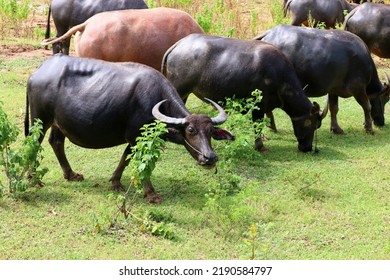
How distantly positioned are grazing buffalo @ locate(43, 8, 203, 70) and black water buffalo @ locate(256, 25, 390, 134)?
50.6 inches

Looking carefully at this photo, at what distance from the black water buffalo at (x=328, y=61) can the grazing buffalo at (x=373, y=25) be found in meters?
2.33

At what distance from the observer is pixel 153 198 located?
6434mm

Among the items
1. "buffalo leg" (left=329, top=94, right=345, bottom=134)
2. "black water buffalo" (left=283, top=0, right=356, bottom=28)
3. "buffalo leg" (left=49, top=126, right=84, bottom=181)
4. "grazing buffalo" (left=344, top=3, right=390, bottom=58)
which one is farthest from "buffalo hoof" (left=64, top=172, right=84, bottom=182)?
"black water buffalo" (left=283, top=0, right=356, bottom=28)

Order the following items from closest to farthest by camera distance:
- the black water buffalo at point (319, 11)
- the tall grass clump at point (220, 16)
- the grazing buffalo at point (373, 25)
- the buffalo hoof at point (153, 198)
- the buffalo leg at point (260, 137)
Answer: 1. the buffalo hoof at point (153, 198)
2. the buffalo leg at point (260, 137)
3. the grazing buffalo at point (373, 25)
4. the tall grass clump at point (220, 16)
5. the black water buffalo at point (319, 11)

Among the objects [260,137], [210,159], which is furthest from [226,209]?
[260,137]

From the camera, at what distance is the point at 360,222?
20.1 feet

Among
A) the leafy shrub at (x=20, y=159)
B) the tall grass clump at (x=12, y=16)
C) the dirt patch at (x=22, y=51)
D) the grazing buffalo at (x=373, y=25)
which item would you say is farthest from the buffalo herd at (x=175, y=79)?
the tall grass clump at (x=12, y=16)

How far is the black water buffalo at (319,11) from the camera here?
43.2ft

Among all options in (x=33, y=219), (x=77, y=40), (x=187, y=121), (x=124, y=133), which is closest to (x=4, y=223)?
(x=33, y=219)

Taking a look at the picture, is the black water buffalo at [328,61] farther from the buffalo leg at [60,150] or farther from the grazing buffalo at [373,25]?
the buffalo leg at [60,150]

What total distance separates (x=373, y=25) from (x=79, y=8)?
15.9 ft

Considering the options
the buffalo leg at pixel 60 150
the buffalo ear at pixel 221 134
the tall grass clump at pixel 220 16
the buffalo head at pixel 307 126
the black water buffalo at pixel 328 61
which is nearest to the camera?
the buffalo ear at pixel 221 134

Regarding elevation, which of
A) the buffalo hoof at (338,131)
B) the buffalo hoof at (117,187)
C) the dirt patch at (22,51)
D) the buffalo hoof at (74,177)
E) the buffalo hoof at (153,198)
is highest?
the buffalo hoof at (153,198)

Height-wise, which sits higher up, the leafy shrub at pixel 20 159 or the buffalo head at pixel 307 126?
the leafy shrub at pixel 20 159
